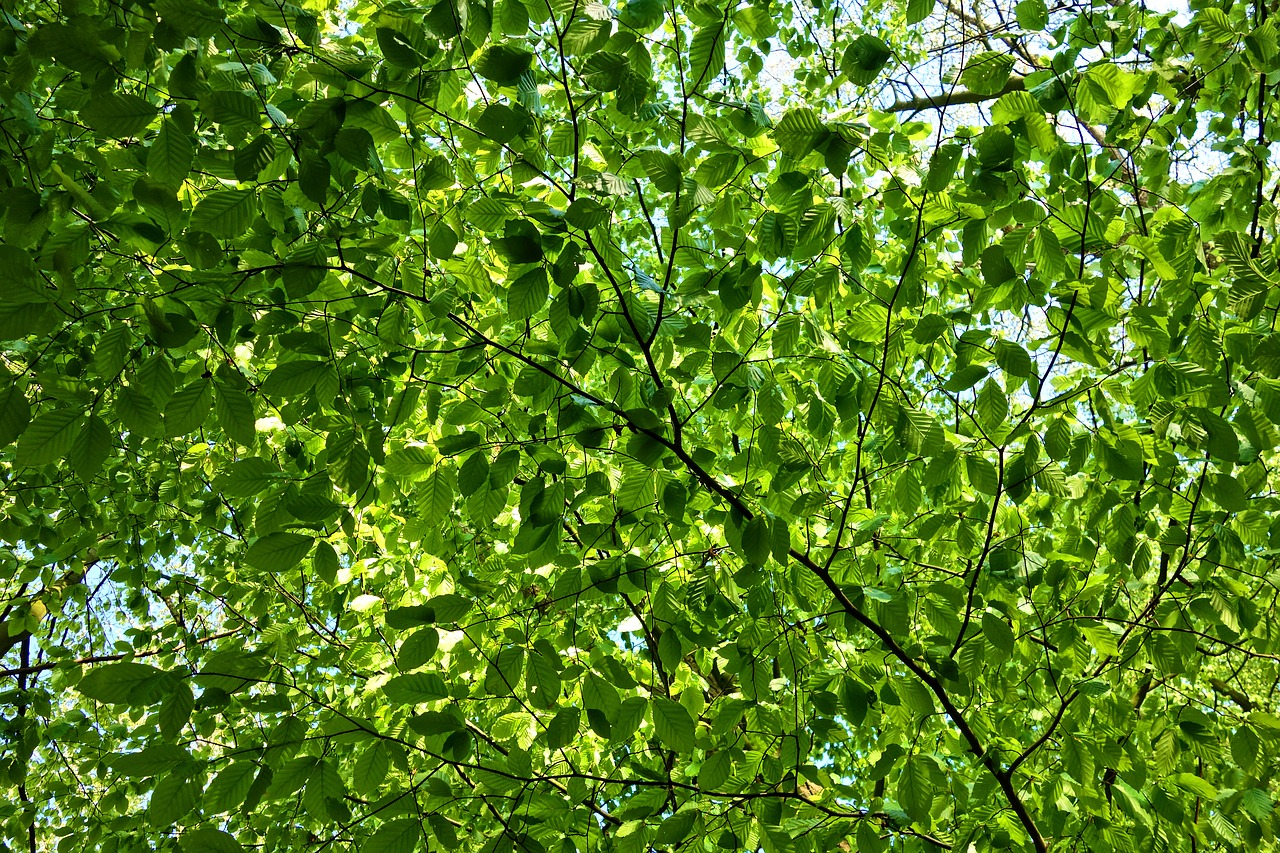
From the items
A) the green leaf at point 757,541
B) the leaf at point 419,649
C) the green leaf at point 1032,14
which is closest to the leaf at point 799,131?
the green leaf at point 1032,14

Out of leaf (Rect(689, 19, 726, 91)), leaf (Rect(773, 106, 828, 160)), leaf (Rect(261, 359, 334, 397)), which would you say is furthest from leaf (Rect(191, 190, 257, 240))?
leaf (Rect(773, 106, 828, 160))

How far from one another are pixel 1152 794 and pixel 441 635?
85.8 inches

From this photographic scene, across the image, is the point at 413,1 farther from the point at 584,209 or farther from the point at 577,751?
the point at 577,751

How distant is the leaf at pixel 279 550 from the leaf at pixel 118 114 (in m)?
0.92

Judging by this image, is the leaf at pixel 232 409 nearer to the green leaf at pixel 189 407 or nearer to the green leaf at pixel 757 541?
the green leaf at pixel 189 407

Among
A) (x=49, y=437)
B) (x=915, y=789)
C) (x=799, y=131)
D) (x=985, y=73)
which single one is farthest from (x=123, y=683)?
(x=985, y=73)

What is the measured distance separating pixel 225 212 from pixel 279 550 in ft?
2.62

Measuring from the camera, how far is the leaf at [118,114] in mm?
1528

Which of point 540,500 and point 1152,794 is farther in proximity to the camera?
point 1152,794

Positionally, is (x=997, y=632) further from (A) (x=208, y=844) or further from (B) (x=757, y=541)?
(A) (x=208, y=844)

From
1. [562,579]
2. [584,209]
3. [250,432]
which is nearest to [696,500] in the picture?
[562,579]

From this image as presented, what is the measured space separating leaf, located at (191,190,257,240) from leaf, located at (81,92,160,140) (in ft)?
0.66

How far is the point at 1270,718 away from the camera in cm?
224

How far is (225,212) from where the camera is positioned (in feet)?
5.78
